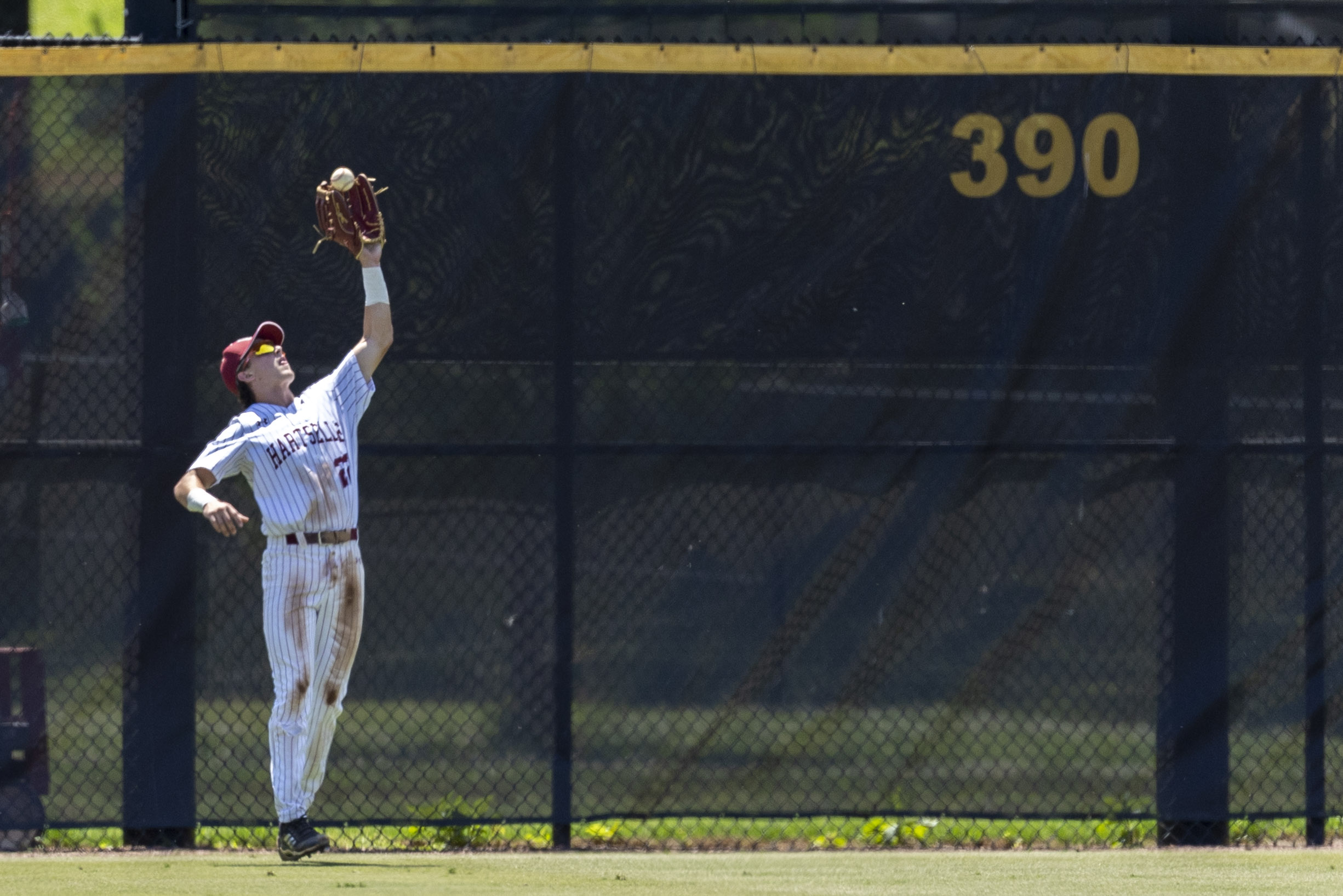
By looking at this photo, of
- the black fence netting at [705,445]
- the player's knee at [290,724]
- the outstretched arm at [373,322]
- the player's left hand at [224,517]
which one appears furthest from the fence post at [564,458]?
the player's left hand at [224,517]

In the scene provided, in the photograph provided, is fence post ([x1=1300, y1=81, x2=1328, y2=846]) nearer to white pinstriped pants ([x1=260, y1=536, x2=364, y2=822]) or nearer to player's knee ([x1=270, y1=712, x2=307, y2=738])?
white pinstriped pants ([x1=260, y1=536, x2=364, y2=822])

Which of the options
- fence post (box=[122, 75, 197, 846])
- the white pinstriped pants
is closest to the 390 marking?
the white pinstriped pants

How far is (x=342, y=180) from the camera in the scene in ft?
16.0

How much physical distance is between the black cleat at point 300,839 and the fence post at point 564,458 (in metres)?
0.79

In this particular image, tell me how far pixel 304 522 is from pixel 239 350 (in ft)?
1.91

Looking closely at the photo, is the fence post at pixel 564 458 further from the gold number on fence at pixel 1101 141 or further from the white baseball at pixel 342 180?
the gold number on fence at pixel 1101 141

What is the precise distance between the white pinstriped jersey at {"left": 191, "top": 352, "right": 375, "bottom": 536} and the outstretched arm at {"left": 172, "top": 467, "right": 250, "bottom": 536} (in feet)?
0.17

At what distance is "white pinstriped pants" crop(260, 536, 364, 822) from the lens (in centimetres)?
490

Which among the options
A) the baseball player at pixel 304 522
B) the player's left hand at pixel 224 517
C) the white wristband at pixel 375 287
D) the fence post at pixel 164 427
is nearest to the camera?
the player's left hand at pixel 224 517

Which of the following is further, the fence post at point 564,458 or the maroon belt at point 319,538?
the fence post at point 564,458

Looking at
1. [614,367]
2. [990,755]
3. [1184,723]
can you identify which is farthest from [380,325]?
[1184,723]

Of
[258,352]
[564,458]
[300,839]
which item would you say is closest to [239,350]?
[258,352]

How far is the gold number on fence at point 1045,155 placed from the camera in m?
5.41

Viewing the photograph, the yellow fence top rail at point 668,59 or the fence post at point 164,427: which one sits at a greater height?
the yellow fence top rail at point 668,59
